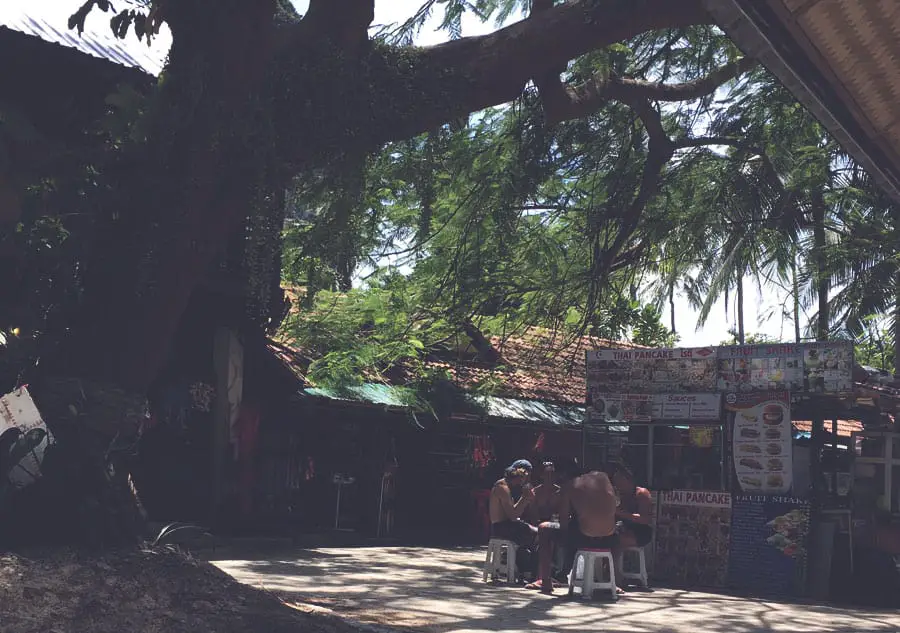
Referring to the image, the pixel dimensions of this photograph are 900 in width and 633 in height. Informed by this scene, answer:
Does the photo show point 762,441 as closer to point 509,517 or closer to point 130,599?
point 509,517

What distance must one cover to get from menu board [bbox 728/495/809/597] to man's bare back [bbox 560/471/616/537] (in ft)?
7.93

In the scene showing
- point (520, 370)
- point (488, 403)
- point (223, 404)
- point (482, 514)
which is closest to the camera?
point (223, 404)

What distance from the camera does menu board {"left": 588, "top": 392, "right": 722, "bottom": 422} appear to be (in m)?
11.8

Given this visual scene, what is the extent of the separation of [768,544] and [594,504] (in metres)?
2.74

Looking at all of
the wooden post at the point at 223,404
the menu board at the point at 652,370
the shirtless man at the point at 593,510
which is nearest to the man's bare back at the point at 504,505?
the shirtless man at the point at 593,510

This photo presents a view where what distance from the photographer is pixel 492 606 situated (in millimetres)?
8914

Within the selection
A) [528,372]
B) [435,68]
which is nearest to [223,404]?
[528,372]

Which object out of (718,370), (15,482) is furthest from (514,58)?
(718,370)

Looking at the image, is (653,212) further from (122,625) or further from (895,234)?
(122,625)

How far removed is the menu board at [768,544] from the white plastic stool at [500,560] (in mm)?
2742

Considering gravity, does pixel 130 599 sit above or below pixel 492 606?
above

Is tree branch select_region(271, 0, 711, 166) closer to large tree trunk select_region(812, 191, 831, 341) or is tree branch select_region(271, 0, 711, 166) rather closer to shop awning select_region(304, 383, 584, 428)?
large tree trunk select_region(812, 191, 831, 341)

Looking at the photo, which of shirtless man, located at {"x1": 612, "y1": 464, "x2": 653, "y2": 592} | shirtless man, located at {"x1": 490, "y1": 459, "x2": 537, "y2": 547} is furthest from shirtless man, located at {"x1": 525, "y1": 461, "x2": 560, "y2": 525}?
shirtless man, located at {"x1": 612, "y1": 464, "x2": 653, "y2": 592}

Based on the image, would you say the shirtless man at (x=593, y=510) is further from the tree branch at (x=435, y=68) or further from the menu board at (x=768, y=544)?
the tree branch at (x=435, y=68)
